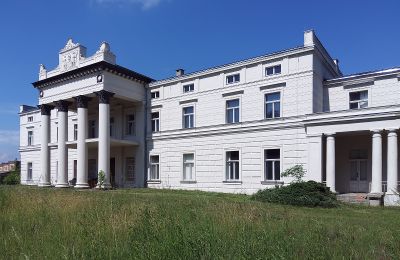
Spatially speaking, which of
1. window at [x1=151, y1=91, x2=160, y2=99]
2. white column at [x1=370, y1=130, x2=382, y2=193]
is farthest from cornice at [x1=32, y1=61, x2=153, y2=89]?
white column at [x1=370, y1=130, x2=382, y2=193]

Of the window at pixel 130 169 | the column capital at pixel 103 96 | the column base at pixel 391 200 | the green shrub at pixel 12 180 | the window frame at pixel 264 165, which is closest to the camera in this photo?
the column base at pixel 391 200

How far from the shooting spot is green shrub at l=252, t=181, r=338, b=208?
1760 centimetres

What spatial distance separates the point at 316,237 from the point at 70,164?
39.2m

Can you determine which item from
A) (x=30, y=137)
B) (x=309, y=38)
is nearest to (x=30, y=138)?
(x=30, y=137)

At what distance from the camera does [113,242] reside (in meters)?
5.69

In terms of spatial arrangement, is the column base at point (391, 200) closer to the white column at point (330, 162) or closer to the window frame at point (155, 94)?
the white column at point (330, 162)

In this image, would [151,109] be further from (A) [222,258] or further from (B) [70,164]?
(A) [222,258]

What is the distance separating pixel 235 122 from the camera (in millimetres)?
28438

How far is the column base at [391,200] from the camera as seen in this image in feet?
66.2

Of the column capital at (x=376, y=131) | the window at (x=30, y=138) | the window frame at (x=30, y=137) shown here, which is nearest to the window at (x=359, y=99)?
the column capital at (x=376, y=131)

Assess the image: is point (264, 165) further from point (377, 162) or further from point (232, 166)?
point (377, 162)

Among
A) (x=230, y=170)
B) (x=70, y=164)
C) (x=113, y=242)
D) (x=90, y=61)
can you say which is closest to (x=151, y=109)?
(x=90, y=61)

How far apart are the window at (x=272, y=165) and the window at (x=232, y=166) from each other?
2605 mm

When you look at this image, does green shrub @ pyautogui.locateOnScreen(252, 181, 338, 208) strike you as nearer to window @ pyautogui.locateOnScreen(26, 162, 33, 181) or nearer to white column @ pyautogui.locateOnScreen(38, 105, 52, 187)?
white column @ pyautogui.locateOnScreen(38, 105, 52, 187)
